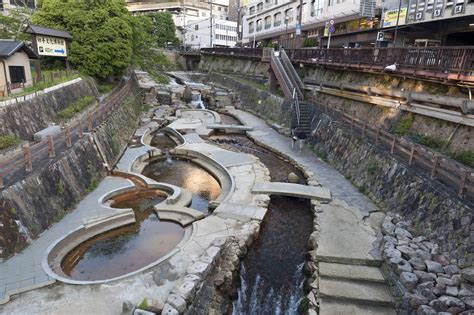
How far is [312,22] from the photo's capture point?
3962 cm

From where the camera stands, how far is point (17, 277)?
938cm

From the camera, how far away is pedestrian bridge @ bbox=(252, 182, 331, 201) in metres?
15.7

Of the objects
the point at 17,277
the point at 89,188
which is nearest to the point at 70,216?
the point at 89,188

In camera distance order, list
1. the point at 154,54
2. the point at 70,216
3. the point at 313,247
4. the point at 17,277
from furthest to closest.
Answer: the point at 154,54 < the point at 70,216 < the point at 313,247 < the point at 17,277

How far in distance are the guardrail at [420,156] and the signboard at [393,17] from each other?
1213 cm

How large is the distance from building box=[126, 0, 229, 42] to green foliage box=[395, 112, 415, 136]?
8371cm

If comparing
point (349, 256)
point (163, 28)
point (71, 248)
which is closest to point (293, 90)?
point (349, 256)

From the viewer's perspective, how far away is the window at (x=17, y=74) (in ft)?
63.5

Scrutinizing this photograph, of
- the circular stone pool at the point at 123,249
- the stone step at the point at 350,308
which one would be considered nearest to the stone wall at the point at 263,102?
the circular stone pool at the point at 123,249

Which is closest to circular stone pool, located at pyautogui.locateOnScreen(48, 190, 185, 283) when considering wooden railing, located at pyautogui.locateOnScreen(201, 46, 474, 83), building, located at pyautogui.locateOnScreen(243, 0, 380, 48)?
wooden railing, located at pyautogui.locateOnScreen(201, 46, 474, 83)

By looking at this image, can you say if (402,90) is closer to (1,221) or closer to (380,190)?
(380,190)

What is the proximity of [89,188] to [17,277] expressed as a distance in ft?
21.7

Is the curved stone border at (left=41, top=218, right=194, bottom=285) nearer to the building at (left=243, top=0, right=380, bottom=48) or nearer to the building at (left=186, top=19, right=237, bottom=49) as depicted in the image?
the building at (left=243, top=0, right=380, bottom=48)

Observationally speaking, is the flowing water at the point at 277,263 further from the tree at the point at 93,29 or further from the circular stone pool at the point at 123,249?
the tree at the point at 93,29
